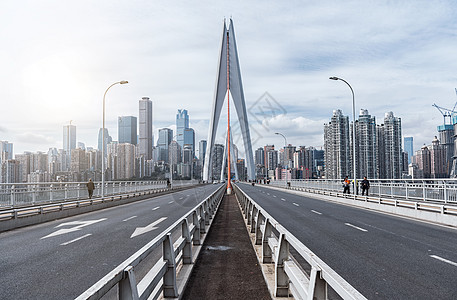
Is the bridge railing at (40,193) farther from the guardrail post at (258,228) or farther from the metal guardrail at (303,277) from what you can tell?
the metal guardrail at (303,277)

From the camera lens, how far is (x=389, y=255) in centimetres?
906

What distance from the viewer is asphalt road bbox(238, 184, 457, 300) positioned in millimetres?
6250

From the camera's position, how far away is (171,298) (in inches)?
208

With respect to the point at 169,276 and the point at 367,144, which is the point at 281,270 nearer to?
the point at 169,276

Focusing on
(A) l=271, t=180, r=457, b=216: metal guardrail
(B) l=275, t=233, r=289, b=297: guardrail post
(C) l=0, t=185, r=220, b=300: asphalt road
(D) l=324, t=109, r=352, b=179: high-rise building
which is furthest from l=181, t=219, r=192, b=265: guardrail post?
(D) l=324, t=109, r=352, b=179: high-rise building

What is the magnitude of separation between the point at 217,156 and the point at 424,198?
126229mm

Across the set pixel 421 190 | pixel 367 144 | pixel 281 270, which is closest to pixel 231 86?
pixel 367 144

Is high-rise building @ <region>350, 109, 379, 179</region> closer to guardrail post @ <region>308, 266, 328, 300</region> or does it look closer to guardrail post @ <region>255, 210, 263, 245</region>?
guardrail post @ <region>255, 210, 263, 245</region>

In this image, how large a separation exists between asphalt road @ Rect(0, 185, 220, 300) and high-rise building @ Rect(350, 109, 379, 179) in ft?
236

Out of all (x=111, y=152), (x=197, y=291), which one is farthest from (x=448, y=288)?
(x=111, y=152)

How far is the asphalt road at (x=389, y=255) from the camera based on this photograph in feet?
20.5

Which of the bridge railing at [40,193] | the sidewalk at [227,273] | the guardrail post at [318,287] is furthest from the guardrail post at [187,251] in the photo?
the bridge railing at [40,193]

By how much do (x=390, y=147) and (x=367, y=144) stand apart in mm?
8742

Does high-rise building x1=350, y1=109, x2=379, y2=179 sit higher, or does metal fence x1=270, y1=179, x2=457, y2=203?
A: high-rise building x1=350, y1=109, x2=379, y2=179
